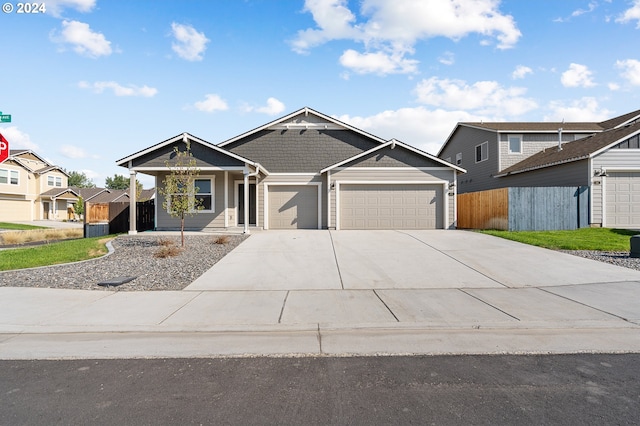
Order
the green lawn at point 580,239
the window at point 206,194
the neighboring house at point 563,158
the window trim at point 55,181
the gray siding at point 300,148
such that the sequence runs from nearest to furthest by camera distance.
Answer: the green lawn at point 580,239
the neighboring house at point 563,158
the window at point 206,194
the gray siding at point 300,148
the window trim at point 55,181

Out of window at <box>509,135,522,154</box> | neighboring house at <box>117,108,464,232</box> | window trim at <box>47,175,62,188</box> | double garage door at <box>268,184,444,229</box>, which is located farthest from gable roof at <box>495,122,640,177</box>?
window trim at <box>47,175,62,188</box>

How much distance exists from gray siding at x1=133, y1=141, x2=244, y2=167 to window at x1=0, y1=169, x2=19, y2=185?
32.4 metres

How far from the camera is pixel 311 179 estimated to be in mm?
18594

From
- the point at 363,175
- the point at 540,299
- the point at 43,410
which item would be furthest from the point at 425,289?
the point at 363,175

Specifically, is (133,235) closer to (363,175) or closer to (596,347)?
(363,175)

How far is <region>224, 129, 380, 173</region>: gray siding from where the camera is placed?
1891cm

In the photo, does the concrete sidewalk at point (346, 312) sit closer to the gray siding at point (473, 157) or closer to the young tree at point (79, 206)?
the gray siding at point (473, 157)

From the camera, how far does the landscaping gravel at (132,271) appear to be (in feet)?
25.4

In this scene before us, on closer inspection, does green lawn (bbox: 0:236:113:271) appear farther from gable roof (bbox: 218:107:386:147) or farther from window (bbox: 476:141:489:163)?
window (bbox: 476:141:489:163)

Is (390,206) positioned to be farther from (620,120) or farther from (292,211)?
(620,120)

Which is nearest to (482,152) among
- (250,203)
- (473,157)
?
(473,157)

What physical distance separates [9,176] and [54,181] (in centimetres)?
745

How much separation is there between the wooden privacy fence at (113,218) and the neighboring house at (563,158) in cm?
2200

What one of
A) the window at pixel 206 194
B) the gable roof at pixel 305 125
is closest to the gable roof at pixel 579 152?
the gable roof at pixel 305 125
